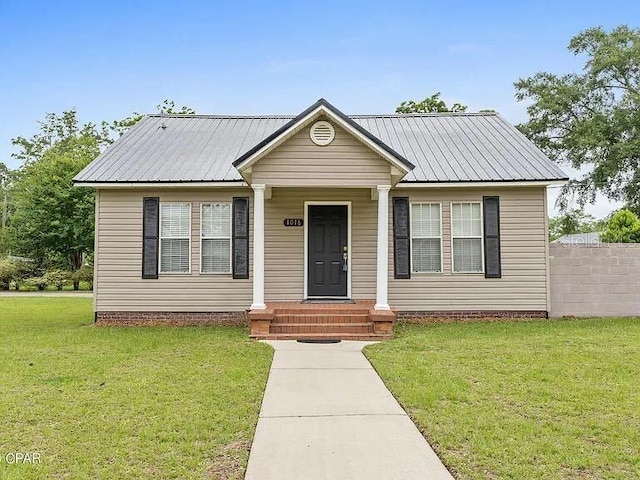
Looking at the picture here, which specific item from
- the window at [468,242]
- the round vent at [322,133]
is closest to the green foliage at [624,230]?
the window at [468,242]

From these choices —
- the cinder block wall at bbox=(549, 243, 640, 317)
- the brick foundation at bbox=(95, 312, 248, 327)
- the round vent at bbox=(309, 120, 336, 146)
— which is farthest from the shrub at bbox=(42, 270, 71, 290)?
the cinder block wall at bbox=(549, 243, 640, 317)

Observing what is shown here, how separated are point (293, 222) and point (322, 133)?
246 centimetres

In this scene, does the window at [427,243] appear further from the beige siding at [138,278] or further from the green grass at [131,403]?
the green grass at [131,403]

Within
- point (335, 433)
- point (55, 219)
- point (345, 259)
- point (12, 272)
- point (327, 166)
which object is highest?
point (55, 219)

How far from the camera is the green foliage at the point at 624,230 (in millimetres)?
13586

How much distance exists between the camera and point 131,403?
473 centimetres

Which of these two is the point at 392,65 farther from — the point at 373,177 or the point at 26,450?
the point at 26,450

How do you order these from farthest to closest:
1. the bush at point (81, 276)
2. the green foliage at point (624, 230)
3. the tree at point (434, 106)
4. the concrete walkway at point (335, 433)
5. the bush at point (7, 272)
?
the tree at point (434, 106), the bush at point (81, 276), the bush at point (7, 272), the green foliage at point (624, 230), the concrete walkway at point (335, 433)

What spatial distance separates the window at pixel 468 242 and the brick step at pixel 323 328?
9.50ft

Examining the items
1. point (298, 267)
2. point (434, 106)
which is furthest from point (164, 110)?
point (298, 267)

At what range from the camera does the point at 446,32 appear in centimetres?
1622

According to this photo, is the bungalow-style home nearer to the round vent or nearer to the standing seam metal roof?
the standing seam metal roof

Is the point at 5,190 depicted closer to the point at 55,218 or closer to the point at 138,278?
the point at 55,218

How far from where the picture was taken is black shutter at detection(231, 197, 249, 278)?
10.5 m
